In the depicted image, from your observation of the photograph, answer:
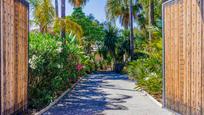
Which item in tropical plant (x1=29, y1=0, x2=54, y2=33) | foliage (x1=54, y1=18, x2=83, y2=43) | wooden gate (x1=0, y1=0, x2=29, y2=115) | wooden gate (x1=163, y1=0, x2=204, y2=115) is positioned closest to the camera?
wooden gate (x1=163, y1=0, x2=204, y2=115)

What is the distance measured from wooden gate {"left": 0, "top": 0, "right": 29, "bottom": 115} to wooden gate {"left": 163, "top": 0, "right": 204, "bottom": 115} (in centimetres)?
408

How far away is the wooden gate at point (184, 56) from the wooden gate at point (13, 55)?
4077 mm

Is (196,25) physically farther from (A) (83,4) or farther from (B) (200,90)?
(A) (83,4)

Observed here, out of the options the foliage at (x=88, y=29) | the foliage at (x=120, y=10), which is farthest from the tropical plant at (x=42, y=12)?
the foliage at (x=88, y=29)

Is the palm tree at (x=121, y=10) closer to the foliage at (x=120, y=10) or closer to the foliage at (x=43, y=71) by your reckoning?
the foliage at (x=120, y=10)

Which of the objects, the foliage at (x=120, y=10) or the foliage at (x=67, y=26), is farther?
the foliage at (x=120, y=10)

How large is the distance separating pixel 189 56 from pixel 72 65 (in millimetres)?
13861

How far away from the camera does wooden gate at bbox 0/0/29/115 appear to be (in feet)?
27.8

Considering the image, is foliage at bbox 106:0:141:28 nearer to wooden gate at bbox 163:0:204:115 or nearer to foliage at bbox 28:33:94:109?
foliage at bbox 28:33:94:109

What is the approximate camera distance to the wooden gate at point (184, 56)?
27.0 ft

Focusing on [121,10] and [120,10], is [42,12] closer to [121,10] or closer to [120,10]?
[120,10]

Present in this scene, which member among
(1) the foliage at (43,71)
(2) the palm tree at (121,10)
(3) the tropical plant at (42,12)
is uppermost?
(2) the palm tree at (121,10)

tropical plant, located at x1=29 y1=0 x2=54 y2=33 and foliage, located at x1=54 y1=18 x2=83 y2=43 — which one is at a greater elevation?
tropical plant, located at x1=29 y1=0 x2=54 y2=33

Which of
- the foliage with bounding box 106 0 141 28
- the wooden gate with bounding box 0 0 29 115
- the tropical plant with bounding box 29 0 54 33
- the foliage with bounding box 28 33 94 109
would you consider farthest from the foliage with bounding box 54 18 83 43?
the foliage with bounding box 106 0 141 28
